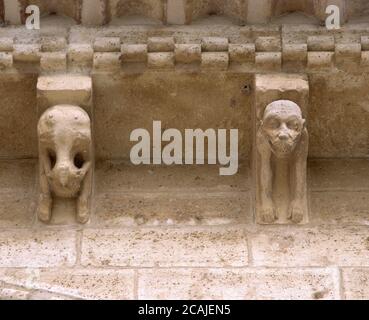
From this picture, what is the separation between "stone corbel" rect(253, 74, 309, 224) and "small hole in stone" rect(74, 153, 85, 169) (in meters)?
0.67

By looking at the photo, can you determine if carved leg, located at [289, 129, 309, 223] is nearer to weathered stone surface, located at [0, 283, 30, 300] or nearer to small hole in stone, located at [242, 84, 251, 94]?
small hole in stone, located at [242, 84, 251, 94]

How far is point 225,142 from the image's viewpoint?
6.93 metres

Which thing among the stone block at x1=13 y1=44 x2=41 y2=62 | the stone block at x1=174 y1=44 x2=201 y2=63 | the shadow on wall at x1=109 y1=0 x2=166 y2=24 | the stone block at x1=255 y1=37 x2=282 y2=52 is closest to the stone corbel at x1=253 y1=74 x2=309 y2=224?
the stone block at x1=255 y1=37 x2=282 y2=52

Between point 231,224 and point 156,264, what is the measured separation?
1.19 ft

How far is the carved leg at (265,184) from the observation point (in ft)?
22.0

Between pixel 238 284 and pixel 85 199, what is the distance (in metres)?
0.70

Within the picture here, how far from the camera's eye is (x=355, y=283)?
6504 millimetres

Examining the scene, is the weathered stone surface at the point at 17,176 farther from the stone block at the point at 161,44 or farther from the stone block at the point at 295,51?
the stone block at the point at 295,51

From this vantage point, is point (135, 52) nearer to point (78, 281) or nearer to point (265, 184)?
point (265, 184)

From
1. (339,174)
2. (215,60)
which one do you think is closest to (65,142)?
(215,60)

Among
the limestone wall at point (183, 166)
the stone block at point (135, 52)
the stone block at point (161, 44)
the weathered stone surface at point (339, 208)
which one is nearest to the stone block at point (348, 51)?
the limestone wall at point (183, 166)

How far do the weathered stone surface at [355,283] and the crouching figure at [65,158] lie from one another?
Result: 1.02 meters

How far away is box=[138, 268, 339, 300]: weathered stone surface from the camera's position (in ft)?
21.2
